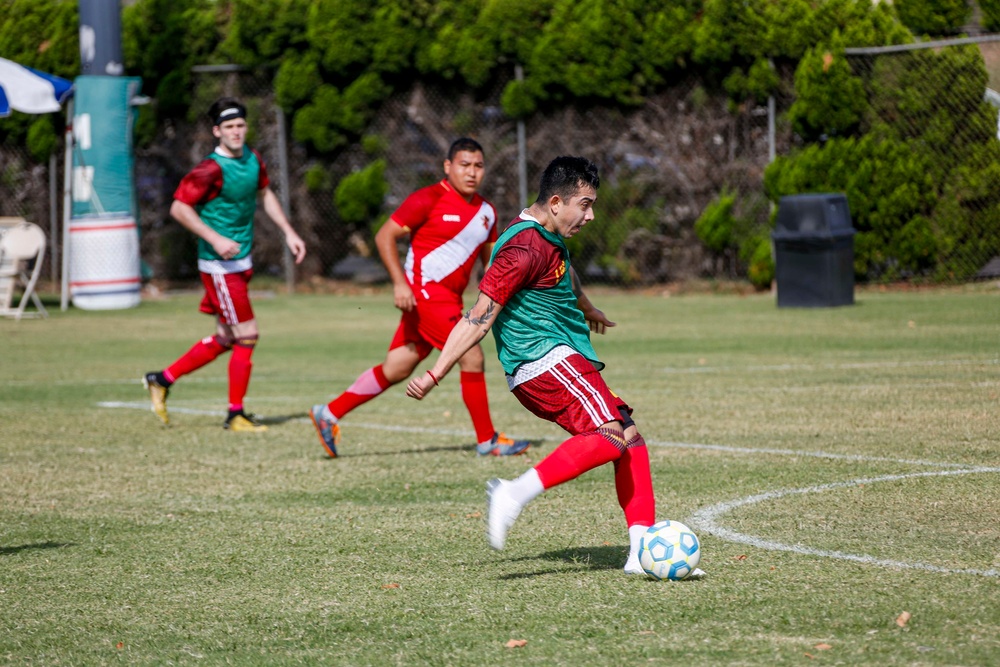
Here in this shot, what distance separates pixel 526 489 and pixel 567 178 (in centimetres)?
125

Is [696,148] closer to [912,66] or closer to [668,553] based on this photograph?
[912,66]

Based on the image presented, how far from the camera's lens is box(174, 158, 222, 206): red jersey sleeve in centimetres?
981

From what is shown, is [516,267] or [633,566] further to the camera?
[516,267]

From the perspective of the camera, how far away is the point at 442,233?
29.1ft

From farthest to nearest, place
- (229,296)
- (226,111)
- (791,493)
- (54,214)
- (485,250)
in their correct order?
(54,214), (229,296), (226,111), (485,250), (791,493)

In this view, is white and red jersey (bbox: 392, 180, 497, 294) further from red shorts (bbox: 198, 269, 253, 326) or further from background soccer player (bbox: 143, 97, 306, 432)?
red shorts (bbox: 198, 269, 253, 326)

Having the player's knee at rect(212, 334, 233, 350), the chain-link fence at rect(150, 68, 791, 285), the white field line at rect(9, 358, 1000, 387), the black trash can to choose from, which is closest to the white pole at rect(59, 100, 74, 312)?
the chain-link fence at rect(150, 68, 791, 285)

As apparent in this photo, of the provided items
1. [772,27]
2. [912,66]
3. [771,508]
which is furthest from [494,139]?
[771,508]

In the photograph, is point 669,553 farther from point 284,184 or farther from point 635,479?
point 284,184

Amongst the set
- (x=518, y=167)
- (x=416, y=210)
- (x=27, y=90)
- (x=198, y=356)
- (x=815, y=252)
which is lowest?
(x=198, y=356)

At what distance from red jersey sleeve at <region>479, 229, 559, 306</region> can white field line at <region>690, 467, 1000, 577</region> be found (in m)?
1.46

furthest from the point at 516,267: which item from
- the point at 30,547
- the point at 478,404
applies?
the point at 478,404

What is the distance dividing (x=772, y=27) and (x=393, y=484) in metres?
12.9

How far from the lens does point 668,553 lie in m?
5.21
